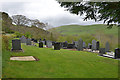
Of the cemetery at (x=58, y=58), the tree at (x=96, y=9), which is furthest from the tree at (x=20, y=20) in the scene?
the tree at (x=96, y=9)

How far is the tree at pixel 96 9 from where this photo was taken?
6.53 m

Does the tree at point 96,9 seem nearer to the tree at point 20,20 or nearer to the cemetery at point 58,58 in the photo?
the cemetery at point 58,58

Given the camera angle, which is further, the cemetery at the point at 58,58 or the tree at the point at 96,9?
the tree at the point at 96,9

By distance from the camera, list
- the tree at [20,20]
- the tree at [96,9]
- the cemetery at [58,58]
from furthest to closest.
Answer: the tree at [20,20], the tree at [96,9], the cemetery at [58,58]

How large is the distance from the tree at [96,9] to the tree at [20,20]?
41591 millimetres

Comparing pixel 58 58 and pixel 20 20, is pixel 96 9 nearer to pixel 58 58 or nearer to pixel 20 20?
pixel 58 58

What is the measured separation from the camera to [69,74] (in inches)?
196

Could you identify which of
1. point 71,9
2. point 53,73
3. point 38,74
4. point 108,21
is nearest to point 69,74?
point 53,73

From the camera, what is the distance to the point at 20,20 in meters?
46.0

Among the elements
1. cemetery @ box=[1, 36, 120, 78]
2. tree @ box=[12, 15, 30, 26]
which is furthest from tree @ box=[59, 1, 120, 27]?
tree @ box=[12, 15, 30, 26]

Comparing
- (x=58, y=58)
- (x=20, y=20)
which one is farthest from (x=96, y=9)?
(x=20, y=20)

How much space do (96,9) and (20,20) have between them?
4317cm

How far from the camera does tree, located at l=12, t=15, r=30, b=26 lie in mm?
45094

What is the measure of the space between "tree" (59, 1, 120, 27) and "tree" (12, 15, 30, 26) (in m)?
41.6
